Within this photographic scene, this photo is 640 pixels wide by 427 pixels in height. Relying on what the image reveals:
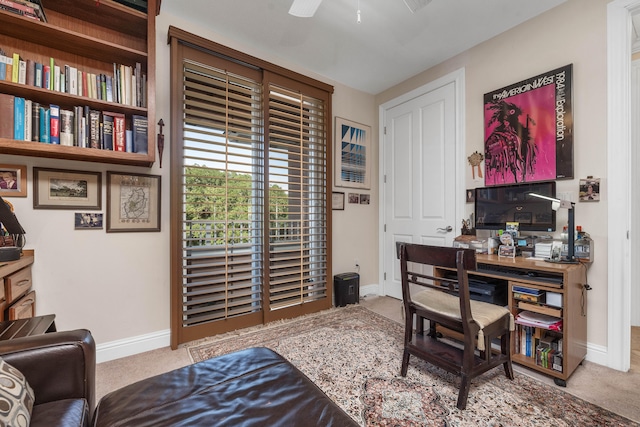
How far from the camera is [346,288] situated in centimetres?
340

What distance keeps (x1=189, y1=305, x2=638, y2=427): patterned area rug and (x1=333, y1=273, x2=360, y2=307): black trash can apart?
0.71m

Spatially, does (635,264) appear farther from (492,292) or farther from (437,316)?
(437,316)

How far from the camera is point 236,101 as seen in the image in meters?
2.72

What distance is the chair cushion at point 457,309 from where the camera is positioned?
1620mm

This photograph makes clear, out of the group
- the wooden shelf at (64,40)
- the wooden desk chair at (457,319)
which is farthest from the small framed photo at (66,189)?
the wooden desk chair at (457,319)

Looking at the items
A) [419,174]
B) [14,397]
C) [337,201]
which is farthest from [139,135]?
[419,174]

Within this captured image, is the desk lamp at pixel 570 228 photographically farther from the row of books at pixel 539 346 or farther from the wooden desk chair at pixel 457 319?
the wooden desk chair at pixel 457 319

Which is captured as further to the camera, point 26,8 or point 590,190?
point 590,190

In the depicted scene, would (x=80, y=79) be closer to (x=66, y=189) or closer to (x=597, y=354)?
(x=66, y=189)

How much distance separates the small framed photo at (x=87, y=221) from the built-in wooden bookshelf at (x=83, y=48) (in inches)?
16.5

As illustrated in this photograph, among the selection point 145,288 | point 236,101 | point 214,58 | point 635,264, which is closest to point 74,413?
point 145,288

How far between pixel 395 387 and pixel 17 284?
241cm

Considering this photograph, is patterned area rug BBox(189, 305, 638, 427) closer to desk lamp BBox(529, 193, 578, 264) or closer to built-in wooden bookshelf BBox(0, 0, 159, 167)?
desk lamp BBox(529, 193, 578, 264)

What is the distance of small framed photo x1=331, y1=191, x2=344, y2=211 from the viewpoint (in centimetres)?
355
